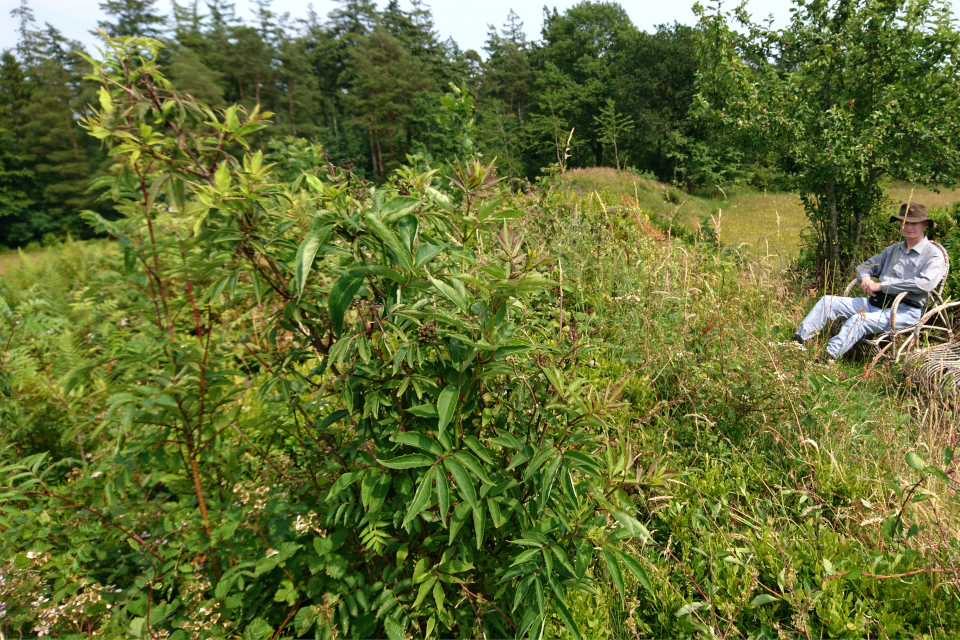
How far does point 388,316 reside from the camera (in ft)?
4.30

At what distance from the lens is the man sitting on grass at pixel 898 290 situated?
182 inches

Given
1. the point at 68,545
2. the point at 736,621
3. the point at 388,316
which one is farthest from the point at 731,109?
the point at 68,545

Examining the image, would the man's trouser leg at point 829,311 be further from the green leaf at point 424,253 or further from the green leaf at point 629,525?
the green leaf at point 424,253

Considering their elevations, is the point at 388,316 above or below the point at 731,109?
below

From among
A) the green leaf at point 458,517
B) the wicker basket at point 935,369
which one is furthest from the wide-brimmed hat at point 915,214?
the green leaf at point 458,517

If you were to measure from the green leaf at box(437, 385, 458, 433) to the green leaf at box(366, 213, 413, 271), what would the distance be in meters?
0.35

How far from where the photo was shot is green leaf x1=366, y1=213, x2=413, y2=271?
121cm

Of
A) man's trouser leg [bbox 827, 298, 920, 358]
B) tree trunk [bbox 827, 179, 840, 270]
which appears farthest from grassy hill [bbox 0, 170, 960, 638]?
tree trunk [bbox 827, 179, 840, 270]

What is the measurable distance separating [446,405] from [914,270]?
5.73 metres

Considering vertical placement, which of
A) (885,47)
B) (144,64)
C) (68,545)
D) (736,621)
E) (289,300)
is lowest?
(736,621)

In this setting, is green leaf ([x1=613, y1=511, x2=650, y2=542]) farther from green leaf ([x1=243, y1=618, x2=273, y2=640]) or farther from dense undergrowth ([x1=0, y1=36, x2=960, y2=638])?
green leaf ([x1=243, y1=618, x2=273, y2=640])

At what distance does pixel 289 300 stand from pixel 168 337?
2.29 ft

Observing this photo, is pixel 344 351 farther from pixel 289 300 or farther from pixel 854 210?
pixel 854 210

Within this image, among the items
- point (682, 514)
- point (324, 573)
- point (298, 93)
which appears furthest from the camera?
point (298, 93)
